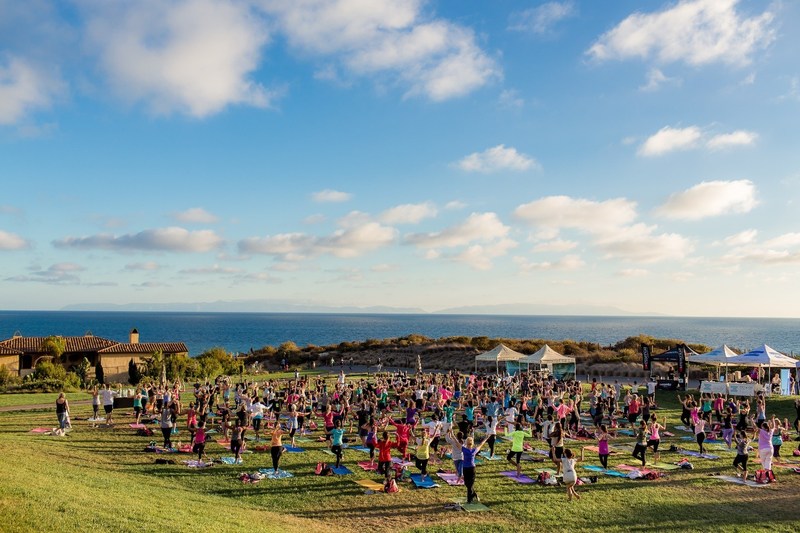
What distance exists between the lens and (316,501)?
12.4 metres

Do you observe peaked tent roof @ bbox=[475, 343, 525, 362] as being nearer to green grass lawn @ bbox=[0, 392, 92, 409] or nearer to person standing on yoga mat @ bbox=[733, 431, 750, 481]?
person standing on yoga mat @ bbox=[733, 431, 750, 481]

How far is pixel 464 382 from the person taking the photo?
32.9m

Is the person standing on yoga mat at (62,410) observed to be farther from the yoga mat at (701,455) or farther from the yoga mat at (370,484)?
the yoga mat at (701,455)

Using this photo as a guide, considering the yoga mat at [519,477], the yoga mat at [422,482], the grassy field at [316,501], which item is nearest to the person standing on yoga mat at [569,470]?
the grassy field at [316,501]

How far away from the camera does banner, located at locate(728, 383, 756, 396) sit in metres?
27.9

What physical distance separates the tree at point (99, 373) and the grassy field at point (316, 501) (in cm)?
2799

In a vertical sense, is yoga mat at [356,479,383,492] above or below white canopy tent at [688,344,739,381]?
below

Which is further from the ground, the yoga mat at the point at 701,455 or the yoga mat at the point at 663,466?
the yoga mat at the point at 663,466

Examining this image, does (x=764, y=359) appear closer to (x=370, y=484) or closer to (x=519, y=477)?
(x=519, y=477)

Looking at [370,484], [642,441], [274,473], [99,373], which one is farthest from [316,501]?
[99,373]

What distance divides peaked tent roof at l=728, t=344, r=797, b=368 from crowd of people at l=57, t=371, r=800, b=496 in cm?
287

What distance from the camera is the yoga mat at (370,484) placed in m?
13.5

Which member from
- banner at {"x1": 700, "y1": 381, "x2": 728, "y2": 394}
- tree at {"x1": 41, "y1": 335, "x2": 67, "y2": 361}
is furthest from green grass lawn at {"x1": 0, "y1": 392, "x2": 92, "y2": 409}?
banner at {"x1": 700, "y1": 381, "x2": 728, "y2": 394}

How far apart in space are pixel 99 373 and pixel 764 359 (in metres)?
43.8
